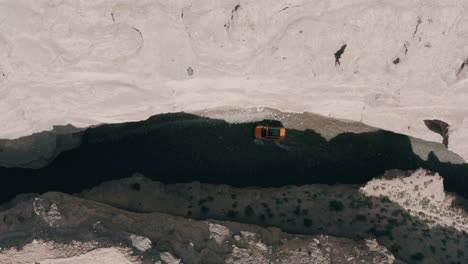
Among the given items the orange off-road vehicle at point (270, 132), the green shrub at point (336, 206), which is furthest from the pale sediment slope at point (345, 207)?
the orange off-road vehicle at point (270, 132)

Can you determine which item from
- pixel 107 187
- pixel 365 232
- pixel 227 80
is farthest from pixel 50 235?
pixel 365 232

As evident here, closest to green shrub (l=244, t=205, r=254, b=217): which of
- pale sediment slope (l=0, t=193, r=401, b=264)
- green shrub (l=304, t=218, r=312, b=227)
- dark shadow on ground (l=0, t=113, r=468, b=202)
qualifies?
pale sediment slope (l=0, t=193, r=401, b=264)

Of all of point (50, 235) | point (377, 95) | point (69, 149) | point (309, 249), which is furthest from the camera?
point (69, 149)

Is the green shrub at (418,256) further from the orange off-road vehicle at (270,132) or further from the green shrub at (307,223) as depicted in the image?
the orange off-road vehicle at (270,132)

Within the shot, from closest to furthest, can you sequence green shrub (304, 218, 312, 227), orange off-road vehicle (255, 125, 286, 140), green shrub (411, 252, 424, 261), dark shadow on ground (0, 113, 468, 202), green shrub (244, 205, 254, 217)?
1. green shrub (411, 252, 424, 261)
2. green shrub (304, 218, 312, 227)
3. green shrub (244, 205, 254, 217)
4. dark shadow on ground (0, 113, 468, 202)
5. orange off-road vehicle (255, 125, 286, 140)

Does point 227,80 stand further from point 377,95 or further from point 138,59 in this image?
point 377,95

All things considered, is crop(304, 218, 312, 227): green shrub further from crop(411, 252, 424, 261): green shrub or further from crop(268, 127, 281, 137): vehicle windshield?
crop(411, 252, 424, 261): green shrub
